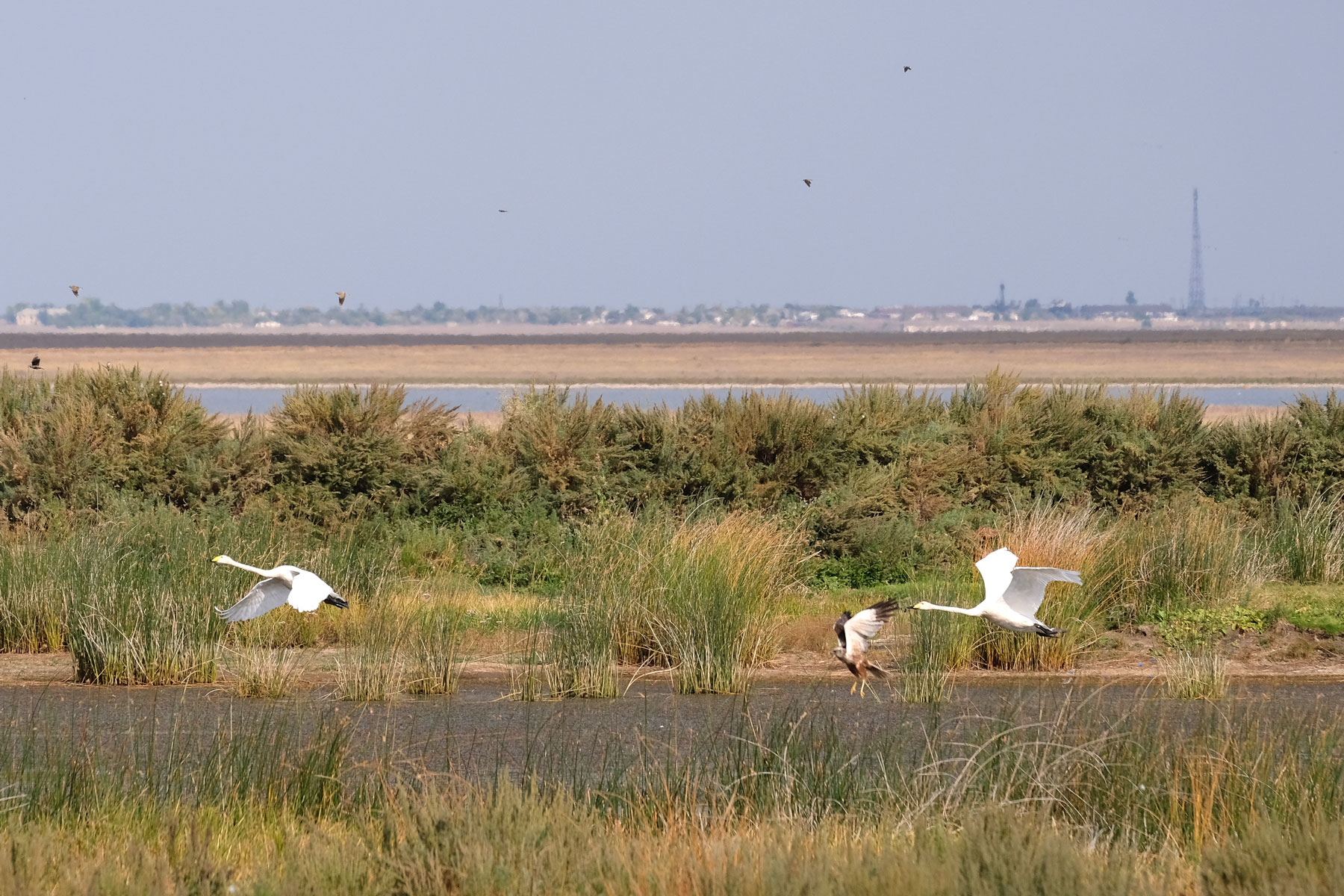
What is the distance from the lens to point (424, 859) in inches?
244

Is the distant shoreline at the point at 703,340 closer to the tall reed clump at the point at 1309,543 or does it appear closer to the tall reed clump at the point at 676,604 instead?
the tall reed clump at the point at 1309,543

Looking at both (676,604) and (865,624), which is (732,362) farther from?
(865,624)

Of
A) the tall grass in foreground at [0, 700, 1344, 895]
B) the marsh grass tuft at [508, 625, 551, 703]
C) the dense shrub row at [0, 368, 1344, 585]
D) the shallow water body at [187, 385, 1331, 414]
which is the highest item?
the dense shrub row at [0, 368, 1344, 585]

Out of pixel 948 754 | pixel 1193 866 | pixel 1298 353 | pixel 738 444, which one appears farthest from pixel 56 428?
pixel 1298 353

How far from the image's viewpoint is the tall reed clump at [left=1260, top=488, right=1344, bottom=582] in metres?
16.5

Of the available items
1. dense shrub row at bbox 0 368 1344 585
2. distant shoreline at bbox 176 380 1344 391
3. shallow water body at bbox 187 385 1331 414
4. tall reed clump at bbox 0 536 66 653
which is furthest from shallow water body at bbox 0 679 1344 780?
distant shoreline at bbox 176 380 1344 391

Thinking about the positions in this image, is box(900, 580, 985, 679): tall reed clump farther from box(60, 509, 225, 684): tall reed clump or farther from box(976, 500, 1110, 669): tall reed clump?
box(60, 509, 225, 684): tall reed clump

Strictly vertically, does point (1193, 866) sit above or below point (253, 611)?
below

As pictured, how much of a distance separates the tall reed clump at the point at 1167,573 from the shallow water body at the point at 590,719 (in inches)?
66.4

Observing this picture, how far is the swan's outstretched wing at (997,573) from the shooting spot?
25.0 ft

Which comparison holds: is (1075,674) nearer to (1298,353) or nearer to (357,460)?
(357,460)

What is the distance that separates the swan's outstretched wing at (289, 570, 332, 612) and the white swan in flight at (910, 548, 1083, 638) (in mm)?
3058

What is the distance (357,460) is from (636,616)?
613 cm

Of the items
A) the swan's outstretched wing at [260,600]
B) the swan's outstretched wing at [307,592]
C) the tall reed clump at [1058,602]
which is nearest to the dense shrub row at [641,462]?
the tall reed clump at [1058,602]
